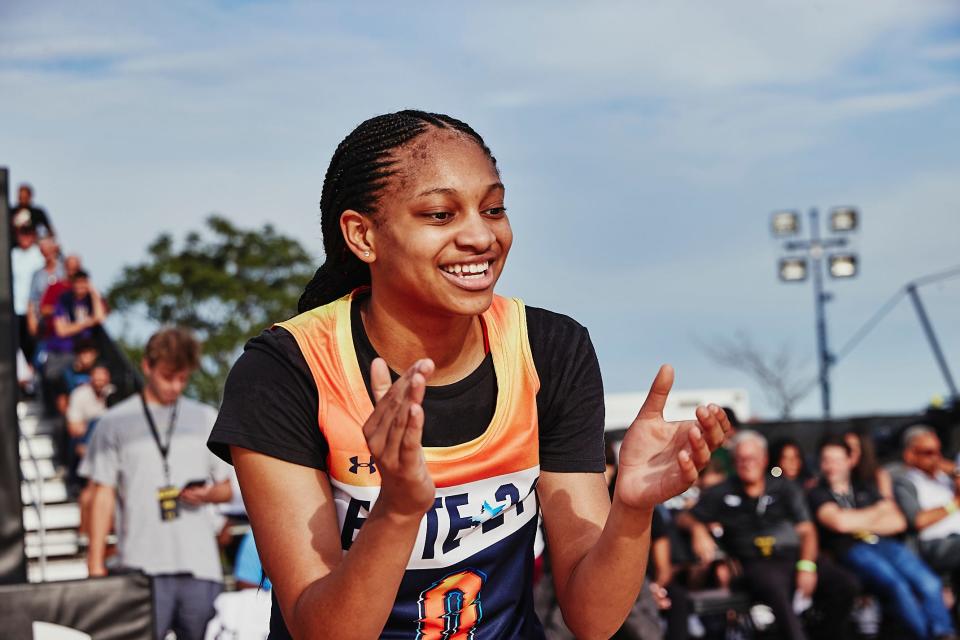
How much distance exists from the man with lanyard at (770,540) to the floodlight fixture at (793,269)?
16.1 m

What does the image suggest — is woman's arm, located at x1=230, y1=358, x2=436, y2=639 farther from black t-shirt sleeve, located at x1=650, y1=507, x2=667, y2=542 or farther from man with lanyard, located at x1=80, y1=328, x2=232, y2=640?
black t-shirt sleeve, located at x1=650, y1=507, x2=667, y2=542

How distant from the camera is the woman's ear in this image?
2615mm

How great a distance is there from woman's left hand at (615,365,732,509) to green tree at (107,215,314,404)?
3287 cm

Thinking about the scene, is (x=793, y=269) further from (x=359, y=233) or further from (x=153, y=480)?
(x=359, y=233)

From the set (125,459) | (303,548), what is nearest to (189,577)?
(125,459)

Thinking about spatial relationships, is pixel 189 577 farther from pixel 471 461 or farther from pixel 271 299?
pixel 271 299

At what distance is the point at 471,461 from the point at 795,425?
13077mm

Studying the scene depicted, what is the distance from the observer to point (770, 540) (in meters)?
9.14

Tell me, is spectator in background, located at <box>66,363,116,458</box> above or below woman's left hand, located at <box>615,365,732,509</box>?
above

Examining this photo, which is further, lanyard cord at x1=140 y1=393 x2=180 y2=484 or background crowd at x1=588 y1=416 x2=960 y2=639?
background crowd at x1=588 y1=416 x2=960 y2=639

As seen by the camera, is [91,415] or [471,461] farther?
[91,415]

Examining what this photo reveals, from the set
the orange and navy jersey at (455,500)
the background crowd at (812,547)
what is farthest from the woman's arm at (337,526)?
the background crowd at (812,547)

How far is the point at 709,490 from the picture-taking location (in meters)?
9.34

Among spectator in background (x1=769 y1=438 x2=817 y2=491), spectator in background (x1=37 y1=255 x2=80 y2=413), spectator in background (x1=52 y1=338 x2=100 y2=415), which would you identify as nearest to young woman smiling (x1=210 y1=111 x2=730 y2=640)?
spectator in background (x1=769 y1=438 x2=817 y2=491)
